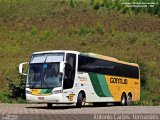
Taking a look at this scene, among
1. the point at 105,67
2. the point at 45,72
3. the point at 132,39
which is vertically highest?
the point at 45,72

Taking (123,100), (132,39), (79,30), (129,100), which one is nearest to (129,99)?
(129,100)

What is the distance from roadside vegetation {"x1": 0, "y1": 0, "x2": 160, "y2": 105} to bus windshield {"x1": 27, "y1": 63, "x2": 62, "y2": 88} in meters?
19.6

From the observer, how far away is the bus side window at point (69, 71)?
23.9 metres

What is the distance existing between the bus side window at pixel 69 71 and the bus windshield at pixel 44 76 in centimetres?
43

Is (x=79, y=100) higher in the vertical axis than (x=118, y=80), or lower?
lower

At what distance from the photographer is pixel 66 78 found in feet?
78.2

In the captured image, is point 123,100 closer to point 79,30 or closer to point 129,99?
point 129,99

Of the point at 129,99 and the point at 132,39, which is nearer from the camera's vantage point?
the point at 129,99

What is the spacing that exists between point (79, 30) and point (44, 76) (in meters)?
39.2

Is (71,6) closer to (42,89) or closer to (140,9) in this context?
(140,9)

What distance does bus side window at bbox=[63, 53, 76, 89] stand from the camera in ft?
78.3

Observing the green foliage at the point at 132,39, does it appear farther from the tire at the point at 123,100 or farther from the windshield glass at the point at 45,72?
the windshield glass at the point at 45,72

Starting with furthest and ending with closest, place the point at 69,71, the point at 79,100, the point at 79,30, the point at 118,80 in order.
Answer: the point at 79,30
the point at 118,80
the point at 79,100
the point at 69,71

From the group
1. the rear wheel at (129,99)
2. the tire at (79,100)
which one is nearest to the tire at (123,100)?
the rear wheel at (129,99)
